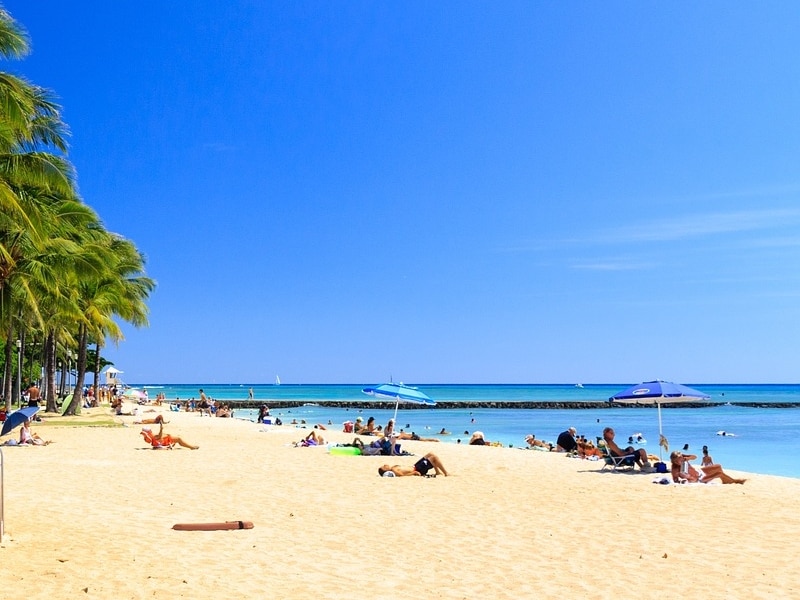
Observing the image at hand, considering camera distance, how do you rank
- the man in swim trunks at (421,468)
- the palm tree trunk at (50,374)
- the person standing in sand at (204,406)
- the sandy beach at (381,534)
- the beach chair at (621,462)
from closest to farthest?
the sandy beach at (381,534) < the man in swim trunks at (421,468) < the beach chair at (621,462) < the palm tree trunk at (50,374) < the person standing in sand at (204,406)

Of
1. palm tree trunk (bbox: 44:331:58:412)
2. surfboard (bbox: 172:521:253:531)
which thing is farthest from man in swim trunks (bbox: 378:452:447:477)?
palm tree trunk (bbox: 44:331:58:412)

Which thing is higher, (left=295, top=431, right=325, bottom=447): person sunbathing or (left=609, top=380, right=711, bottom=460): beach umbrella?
(left=609, top=380, right=711, bottom=460): beach umbrella

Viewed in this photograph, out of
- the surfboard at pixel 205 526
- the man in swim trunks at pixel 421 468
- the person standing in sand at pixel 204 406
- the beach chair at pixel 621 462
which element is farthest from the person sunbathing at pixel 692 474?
the person standing in sand at pixel 204 406

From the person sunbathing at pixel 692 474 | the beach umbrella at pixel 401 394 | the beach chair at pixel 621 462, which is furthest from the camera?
the beach umbrella at pixel 401 394

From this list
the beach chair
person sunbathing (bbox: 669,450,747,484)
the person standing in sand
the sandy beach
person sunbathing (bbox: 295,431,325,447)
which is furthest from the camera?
the person standing in sand

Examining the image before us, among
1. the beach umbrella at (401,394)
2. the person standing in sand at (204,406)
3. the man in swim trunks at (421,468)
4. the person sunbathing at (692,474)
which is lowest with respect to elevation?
the person sunbathing at (692,474)

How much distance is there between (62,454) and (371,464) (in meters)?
7.00

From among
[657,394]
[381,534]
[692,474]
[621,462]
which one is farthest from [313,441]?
[381,534]

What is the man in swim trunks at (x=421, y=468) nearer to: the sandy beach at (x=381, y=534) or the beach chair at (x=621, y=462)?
the sandy beach at (x=381, y=534)

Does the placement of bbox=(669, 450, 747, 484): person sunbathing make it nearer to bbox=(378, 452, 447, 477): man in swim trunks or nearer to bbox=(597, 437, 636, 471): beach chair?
bbox=(597, 437, 636, 471): beach chair

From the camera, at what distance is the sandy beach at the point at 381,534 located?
627 cm

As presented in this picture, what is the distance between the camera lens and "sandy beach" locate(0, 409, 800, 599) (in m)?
6.27

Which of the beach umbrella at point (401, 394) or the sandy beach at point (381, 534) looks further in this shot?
the beach umbrella at point (401, 394)

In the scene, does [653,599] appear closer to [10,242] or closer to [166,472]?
[166,472]
